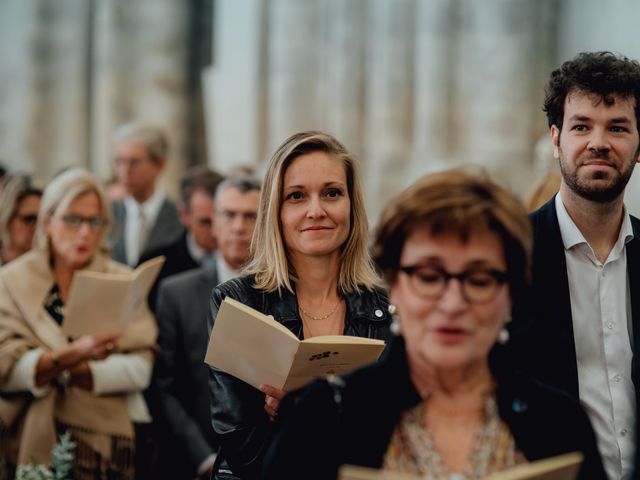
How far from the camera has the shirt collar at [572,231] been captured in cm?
324

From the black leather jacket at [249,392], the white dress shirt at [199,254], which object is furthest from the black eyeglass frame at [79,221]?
the black leather jacket at [249,392]

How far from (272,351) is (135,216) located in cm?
424

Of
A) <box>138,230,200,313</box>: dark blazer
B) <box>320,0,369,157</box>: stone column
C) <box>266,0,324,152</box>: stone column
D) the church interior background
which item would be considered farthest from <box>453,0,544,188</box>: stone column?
Answer: <box>138,230,200,313</box>: dark blazer

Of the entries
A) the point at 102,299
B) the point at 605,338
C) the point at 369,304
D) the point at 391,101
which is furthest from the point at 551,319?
the point at 391,101

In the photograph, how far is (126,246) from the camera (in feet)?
23.0

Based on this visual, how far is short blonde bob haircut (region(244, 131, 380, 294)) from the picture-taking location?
10.8ft

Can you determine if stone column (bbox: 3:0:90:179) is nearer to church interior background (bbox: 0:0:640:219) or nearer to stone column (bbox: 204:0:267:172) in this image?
church interior background (bbox: 0:0:640:219)

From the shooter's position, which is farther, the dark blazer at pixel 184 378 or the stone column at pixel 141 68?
the stone column at pixel 141 68

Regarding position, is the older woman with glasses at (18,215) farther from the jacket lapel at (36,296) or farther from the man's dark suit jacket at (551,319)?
the man's dark suit jacket at (551,319)

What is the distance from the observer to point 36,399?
4.73 m

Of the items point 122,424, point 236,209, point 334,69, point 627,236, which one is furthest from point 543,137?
point 627,236

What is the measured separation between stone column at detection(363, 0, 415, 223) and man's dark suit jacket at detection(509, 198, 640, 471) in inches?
275

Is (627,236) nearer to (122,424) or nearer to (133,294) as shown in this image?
(133,294)

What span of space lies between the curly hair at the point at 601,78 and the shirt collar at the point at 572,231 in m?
0.26
